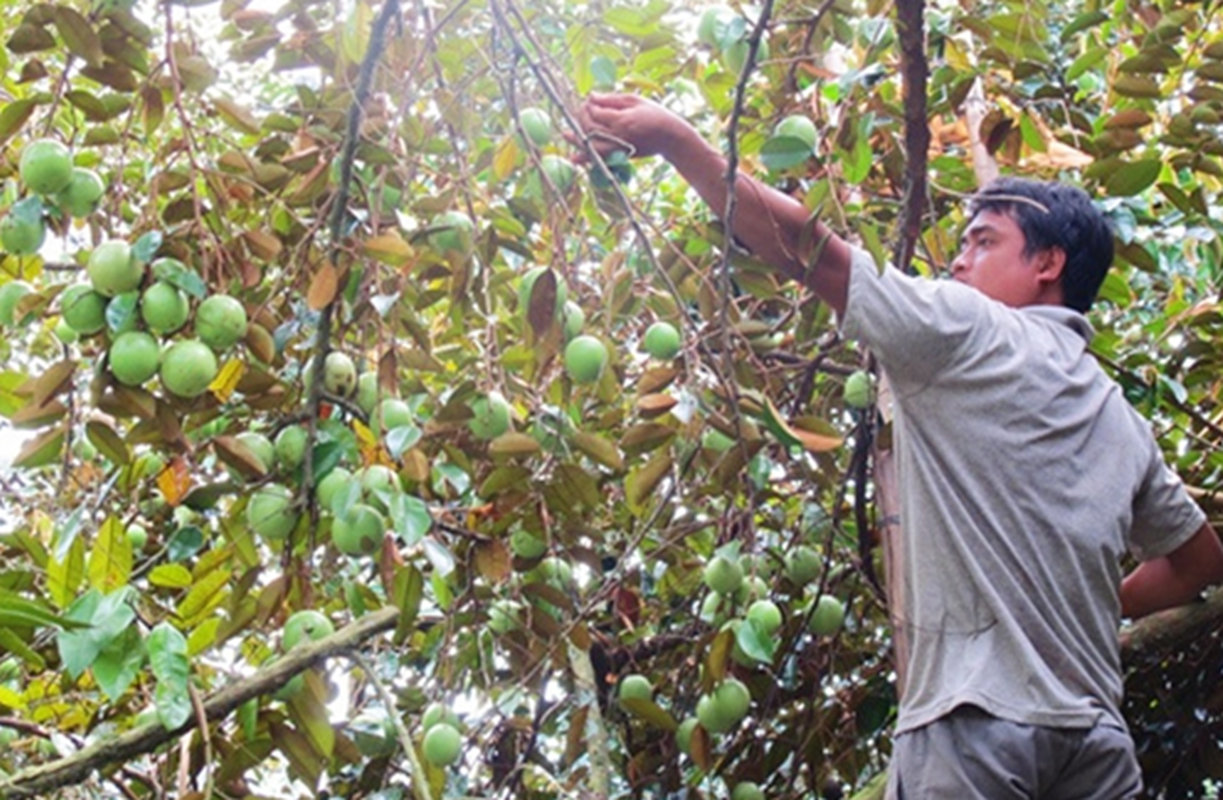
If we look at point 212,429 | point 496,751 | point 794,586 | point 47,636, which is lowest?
point 496,751

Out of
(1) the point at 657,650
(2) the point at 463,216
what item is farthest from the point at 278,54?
(1) the point at 657,650

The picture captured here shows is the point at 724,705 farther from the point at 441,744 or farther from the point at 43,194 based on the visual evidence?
the point at 43,194

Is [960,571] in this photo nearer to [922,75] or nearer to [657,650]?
[922,75]

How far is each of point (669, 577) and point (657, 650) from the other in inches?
8.7

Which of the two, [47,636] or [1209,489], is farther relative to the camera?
[1209,489]

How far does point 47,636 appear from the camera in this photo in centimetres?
153

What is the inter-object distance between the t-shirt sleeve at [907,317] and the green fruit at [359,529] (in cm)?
52

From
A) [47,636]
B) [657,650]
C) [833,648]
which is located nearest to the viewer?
[47,636]

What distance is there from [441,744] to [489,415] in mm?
419

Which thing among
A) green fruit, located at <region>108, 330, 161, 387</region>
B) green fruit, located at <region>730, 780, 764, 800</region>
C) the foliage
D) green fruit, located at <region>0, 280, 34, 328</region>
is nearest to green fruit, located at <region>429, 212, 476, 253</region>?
the foliage

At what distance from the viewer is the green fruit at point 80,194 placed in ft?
4.43

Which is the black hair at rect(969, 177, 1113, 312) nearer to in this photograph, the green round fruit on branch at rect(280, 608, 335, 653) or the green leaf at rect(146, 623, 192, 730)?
the green round fruit on branch at rect(280, 608, 335, 653)

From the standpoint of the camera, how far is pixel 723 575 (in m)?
1.62

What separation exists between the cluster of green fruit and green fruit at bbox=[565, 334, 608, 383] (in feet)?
1.70
